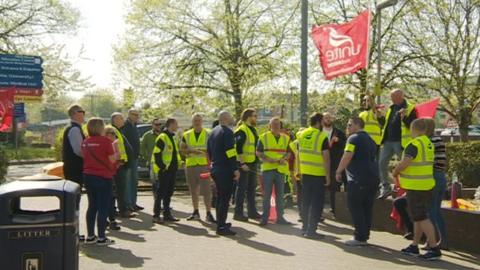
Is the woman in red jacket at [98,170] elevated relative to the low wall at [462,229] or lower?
elevated

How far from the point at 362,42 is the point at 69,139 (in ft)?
17.8

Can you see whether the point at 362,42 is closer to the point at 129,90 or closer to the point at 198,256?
the point at 198,256

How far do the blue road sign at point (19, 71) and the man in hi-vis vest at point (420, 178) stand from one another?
1645cm

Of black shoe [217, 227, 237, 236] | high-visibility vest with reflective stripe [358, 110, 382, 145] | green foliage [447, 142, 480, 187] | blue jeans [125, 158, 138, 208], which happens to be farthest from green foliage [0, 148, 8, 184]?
green foliage [447, 142, 480, 187]

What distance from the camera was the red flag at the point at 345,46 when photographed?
11.0 metres

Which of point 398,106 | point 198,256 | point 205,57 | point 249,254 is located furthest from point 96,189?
point 205,57

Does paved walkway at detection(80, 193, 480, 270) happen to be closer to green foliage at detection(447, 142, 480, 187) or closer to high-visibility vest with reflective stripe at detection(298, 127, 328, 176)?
high-visibility vest with reflective stripe at detection(298, 127, 328, 176)

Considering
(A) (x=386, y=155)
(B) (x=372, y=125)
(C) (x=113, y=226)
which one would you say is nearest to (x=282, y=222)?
(A) (x=386, y=155)

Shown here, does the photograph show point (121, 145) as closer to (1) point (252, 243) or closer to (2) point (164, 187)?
(2) point (164, 187)

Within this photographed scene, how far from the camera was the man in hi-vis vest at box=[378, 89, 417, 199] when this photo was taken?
9.41 m

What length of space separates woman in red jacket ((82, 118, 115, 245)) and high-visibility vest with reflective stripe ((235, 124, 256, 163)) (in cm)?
303

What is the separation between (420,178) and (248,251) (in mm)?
2439

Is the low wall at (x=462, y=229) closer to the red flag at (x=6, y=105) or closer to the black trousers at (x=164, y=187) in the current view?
the black trousers at (x=164, y=187)

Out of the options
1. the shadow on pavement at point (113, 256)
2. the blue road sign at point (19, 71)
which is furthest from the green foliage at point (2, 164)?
the shadow on pavement at point (113, 256)
